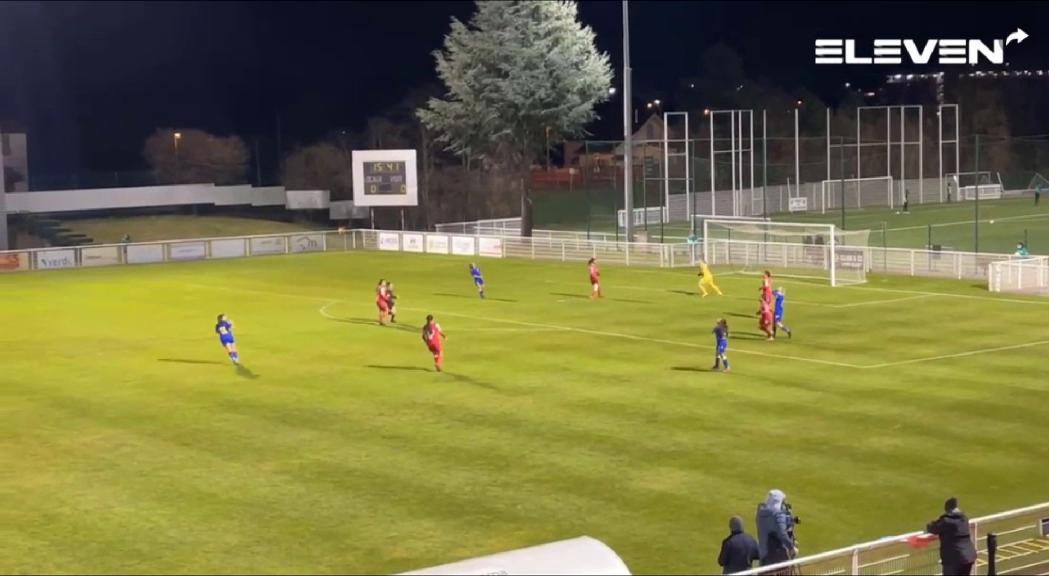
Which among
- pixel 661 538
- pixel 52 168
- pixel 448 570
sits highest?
pixel 52 168

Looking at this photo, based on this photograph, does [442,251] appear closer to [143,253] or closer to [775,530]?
[143,253]

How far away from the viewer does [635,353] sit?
33.5 meters

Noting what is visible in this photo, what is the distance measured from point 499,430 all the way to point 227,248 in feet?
158

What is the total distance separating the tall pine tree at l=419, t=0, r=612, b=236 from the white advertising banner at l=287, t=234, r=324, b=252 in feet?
30.2

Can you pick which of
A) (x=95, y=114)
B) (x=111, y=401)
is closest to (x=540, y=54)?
(x=111, y=401)

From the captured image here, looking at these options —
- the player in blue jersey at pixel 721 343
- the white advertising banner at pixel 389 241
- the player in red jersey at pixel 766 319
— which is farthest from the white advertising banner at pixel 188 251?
the player in blue jersey at pixel 721 343

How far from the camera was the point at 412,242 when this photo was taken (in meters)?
70.5

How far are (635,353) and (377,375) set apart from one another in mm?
6630

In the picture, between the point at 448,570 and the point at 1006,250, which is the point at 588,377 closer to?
the point at 448,570

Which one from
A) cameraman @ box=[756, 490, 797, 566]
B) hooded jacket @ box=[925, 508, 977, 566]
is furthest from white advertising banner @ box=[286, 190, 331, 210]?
hooded jacket @ box=[925, 508, 977, 566]

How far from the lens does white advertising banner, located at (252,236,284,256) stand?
71.1 metres

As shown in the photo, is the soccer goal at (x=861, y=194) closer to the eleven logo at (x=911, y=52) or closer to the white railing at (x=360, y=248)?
the eleven logo at (x=911, y=52)

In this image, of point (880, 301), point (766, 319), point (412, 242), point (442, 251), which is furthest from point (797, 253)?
point (412, 242)

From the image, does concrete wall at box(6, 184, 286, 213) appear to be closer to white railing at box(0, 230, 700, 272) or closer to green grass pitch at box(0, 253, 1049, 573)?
white railing at box(0, 230, 700, 272)
